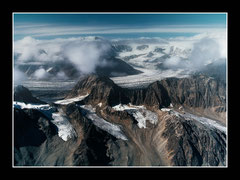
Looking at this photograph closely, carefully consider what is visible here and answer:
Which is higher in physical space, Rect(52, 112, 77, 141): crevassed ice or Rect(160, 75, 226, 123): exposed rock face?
Rect(160, 75, 226, 123): exposed rock face

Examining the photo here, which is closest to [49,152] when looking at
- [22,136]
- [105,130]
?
[22,136]

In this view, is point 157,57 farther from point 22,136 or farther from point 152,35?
point 22,136

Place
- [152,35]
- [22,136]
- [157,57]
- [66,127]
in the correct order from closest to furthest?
1. [22,136]
2. [66,127]
3. [152,35]
4. [157,57]

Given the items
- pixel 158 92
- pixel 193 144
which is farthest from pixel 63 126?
pixel 193 144

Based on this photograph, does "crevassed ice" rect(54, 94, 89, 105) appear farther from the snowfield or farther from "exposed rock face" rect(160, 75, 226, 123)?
"exposed rock face" rect(160, 75, 226, 123)

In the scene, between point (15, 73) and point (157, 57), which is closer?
point (15, 73)

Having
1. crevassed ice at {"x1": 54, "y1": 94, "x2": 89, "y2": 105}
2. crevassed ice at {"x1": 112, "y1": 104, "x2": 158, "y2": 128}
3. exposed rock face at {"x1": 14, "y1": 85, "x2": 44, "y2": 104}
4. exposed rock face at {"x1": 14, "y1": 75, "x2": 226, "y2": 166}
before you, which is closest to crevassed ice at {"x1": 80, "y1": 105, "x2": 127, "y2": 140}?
exposed rock face at {"x1": 14, "y1": 75, "x2": 226, "y2": 166}

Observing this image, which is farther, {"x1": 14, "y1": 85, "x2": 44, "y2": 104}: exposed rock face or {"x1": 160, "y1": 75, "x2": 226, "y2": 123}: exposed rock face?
{"x1": 160, "y1": 75, "x2": 226, "y2": 123}: exposed rock face
